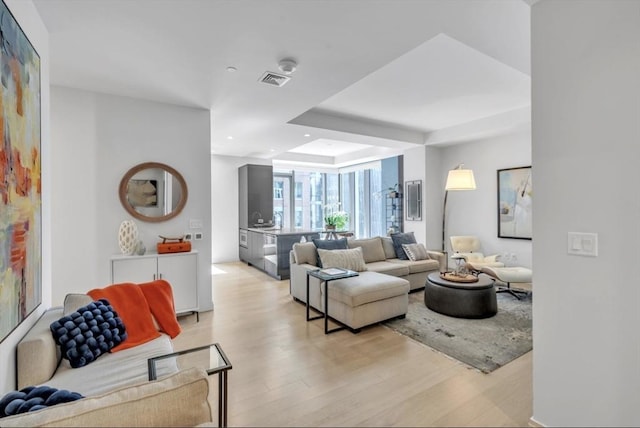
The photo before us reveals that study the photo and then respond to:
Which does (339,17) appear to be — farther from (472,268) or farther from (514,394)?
(472,268)

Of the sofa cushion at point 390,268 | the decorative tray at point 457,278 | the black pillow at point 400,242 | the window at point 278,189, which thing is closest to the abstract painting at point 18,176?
the sofa cushion at point 390,268

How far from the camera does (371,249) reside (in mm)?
4746

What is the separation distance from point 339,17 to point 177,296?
3.24 m

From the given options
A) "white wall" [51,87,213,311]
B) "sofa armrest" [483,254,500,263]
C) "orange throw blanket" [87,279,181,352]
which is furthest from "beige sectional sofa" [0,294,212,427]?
"sofa armrest" [483,254,500,263]

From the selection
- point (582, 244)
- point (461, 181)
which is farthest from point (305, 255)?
point (582, 244)

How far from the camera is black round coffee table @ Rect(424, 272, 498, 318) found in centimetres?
341

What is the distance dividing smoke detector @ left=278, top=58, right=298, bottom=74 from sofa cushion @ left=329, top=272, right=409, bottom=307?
2203 mm

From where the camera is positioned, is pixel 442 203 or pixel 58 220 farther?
pixel 442 203

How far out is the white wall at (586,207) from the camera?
1431mm

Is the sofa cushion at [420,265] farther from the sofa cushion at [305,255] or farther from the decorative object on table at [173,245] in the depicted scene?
the decorative object on table at [173,245]

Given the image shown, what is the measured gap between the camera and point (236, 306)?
4.00 metres

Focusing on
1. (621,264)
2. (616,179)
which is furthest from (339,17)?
(621,264)

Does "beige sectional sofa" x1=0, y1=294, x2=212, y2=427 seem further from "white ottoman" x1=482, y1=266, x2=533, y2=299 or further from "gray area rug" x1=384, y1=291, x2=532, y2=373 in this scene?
"white ottoman" x1=482, y1=266, x2=533, y2=299

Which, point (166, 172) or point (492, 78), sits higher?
point (492, 78)
